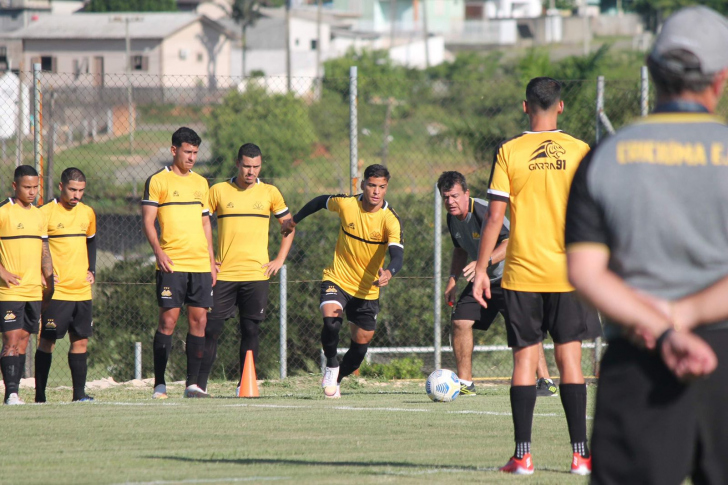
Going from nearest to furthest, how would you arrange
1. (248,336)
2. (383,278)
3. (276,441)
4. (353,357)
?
(276,441)
(383,278)
(353,357)
(248,336)

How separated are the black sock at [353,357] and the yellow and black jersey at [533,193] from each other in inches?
179

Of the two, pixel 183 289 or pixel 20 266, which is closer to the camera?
pixel 20 266

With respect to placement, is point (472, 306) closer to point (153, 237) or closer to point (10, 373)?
point (153, 237)

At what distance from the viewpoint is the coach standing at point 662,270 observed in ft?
8.46

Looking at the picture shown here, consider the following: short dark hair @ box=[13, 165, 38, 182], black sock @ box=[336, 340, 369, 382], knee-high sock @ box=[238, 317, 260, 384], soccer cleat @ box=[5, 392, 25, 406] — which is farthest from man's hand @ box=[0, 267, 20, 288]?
black sock @ box=[336, 340, 369, 382]

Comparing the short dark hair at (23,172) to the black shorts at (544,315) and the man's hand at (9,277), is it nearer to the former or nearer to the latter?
the man's hand at (9,277)

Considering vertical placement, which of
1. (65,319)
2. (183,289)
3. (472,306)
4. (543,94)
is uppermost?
(543,94)

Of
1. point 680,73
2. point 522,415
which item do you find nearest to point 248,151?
point 522,415

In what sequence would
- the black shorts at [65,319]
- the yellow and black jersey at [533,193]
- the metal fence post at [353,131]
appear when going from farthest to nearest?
the metal fence post at [353,131] → the black shorts at [65,319] → the yellow and black jersey at [533,193]

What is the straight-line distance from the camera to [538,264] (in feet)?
17.6

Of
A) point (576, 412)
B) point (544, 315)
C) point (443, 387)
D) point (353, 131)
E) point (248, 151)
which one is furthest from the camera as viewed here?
point (353, 131)

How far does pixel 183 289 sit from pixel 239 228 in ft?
2.76

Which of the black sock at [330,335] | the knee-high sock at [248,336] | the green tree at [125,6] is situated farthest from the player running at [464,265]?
the green tree at [125,6]

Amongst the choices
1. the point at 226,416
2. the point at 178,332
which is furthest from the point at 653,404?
the point at 178,332
